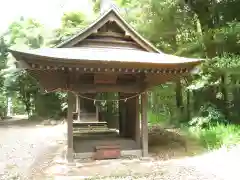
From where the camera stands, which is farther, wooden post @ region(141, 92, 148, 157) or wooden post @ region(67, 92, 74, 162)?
wooden post @ region(141, 92, 148, 157)

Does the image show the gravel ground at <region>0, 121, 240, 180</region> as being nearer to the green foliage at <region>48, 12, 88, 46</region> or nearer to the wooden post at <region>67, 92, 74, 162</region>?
the wooden post at <region>67, 92, 74, 162</region>

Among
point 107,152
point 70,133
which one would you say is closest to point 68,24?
point 70,133

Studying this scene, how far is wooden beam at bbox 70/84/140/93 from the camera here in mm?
9703

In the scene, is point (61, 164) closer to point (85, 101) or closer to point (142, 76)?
point (142, 76)

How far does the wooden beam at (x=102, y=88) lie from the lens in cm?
970

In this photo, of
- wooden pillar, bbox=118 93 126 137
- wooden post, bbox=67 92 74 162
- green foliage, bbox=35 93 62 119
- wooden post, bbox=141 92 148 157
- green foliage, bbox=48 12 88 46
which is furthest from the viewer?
green foliage, bbox=35 93 62 119

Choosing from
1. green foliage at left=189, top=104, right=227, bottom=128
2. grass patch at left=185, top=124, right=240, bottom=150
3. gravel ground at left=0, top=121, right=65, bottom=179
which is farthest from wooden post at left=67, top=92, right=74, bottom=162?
green foliage at left=189, top=104, right=227, bottom=128

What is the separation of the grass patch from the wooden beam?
3.52 m

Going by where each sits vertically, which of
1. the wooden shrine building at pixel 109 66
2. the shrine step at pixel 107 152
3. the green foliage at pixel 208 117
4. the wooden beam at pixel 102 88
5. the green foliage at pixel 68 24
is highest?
the green foliage at pixel 68 24

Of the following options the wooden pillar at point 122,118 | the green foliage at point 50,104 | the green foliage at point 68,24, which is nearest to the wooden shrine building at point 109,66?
the wooden pillar at point 122,118

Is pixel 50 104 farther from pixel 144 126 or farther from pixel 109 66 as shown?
pixel 109 66

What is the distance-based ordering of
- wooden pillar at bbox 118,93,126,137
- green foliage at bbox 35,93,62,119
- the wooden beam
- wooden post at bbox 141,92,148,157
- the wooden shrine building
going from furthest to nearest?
green foliage at bbox 35,93,62,119 < wooden pillar at bbox 118,93,126,137 < wooden post at bbox 141,92,148,157 < the wooden beam < the wooden shrine building

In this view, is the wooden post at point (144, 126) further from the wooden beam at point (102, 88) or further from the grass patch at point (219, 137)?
the grass patch at point (219, 137)

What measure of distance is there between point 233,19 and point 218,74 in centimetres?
276
